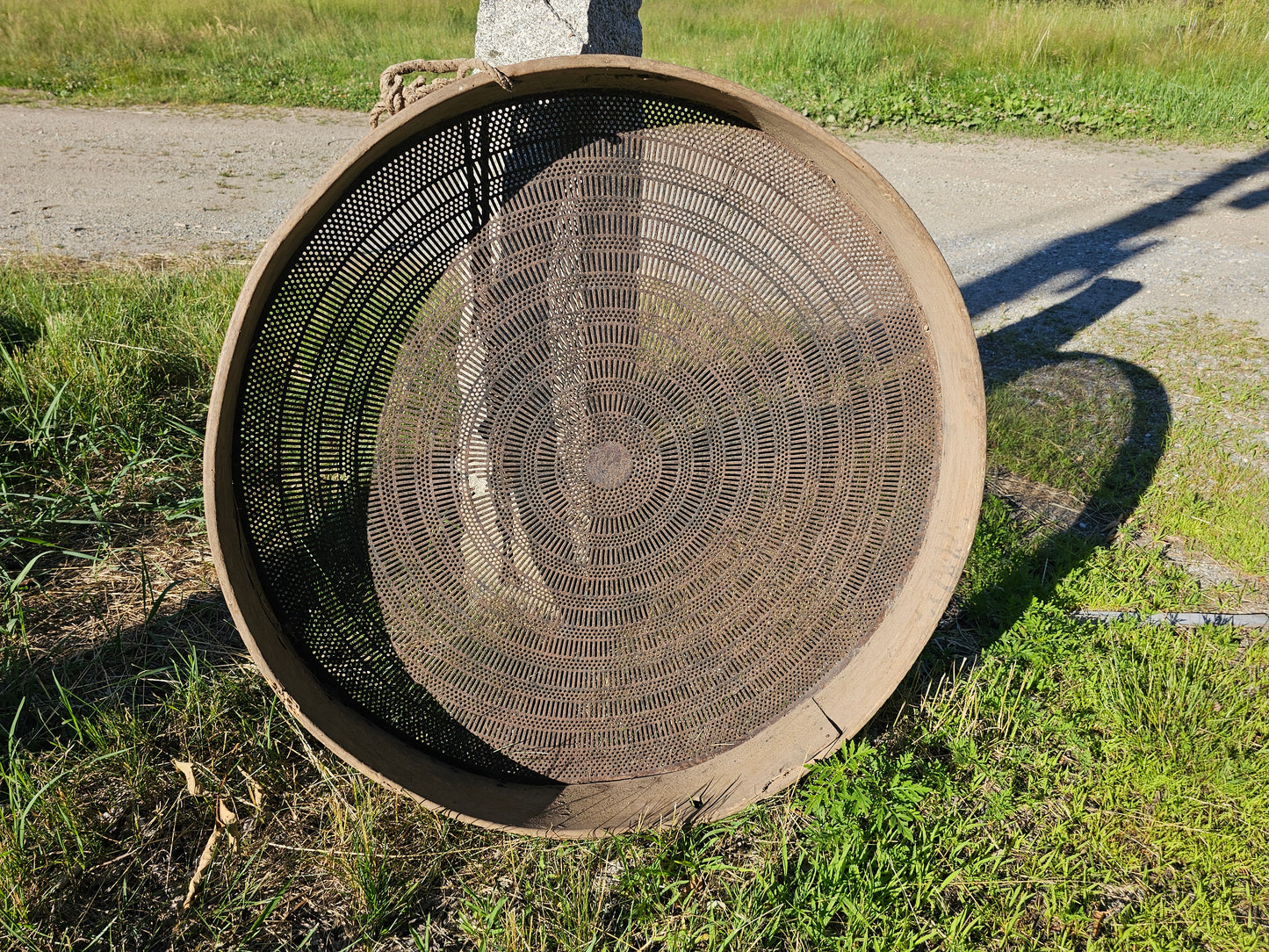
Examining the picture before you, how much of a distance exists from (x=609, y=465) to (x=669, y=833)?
92 cm

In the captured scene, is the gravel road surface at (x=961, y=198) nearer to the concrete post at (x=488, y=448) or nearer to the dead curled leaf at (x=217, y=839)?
the concrete post at (x=488, y=448)

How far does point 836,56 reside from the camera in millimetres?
9656

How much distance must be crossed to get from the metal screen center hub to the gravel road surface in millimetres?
3870

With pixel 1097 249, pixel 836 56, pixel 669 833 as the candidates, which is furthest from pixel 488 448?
pixel 836 56

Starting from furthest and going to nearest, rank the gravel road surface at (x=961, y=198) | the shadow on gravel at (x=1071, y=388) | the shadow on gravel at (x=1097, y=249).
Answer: the gravel road surface at (x=961, y=198) → the shadow on gravel at (x=1097, y=249) → the shadow on gravel at (x=1071, y=388)

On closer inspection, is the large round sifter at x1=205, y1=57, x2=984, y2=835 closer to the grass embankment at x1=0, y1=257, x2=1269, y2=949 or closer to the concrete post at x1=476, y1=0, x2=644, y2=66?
the grass embankment at x1=0, y1=257, x2=1269, y2=949

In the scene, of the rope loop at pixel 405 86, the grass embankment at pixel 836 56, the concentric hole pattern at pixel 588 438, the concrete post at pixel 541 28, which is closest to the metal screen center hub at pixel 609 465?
the concentric hole pattern at pixel 588 438

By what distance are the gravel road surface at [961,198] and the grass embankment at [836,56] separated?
0.58 meters

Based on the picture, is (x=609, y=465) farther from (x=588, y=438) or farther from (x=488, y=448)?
(x=488, y=448)

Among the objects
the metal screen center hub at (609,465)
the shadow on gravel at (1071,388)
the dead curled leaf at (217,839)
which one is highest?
the metal screen center hub at (609,465)

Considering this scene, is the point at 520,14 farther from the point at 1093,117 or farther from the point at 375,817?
the point at 1093,117

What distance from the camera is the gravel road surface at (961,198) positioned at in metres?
5.83

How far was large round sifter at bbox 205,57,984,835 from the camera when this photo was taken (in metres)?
1.96

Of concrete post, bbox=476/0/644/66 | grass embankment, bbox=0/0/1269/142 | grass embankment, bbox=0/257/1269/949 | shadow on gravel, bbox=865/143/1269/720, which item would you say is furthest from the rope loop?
grass embankment, bbox=0/0/1269/142
